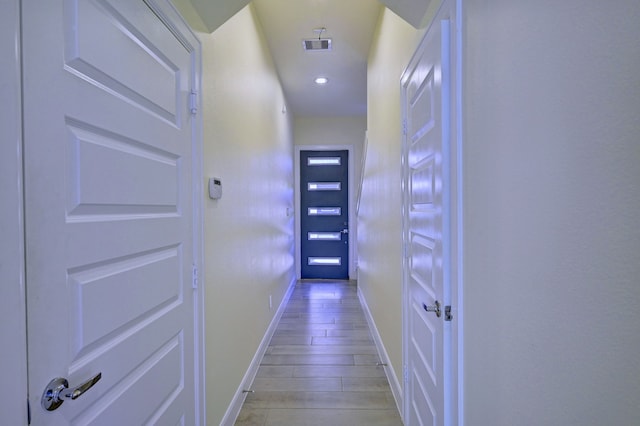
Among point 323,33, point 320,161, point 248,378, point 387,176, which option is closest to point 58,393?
point 248,378

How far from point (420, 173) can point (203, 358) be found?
4.47ft

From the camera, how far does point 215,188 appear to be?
5.74 ft

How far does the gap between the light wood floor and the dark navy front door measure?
201cm

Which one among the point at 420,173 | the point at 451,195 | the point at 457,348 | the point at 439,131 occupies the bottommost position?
the point at 457,348

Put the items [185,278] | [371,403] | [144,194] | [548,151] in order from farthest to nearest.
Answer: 1. [371,403]
2. [185,278]
3. [144,194]
4. [548,151]

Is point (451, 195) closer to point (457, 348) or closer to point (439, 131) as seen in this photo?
point (439, 131)

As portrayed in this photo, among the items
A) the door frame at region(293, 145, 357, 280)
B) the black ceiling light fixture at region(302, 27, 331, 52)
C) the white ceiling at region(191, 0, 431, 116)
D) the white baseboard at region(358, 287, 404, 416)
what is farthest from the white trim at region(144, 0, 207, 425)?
the door frame at region(293, 145, 357, 280)

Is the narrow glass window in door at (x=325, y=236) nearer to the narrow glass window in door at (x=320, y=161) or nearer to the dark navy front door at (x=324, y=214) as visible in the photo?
the dark navy front door at (x=324, y=214)

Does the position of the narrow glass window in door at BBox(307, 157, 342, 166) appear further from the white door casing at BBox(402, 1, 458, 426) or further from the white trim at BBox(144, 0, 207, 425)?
the white trim at BBox(144, 0, 207, 425)

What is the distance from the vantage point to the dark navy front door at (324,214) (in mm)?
6023

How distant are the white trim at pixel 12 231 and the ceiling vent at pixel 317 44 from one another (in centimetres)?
300

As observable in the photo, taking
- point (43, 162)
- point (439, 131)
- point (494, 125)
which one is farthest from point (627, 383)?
point (43, 162)

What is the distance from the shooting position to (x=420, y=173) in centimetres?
161

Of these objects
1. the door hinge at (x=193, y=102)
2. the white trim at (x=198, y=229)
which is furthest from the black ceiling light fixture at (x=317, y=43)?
the door hinge at (x=193, y=102)
